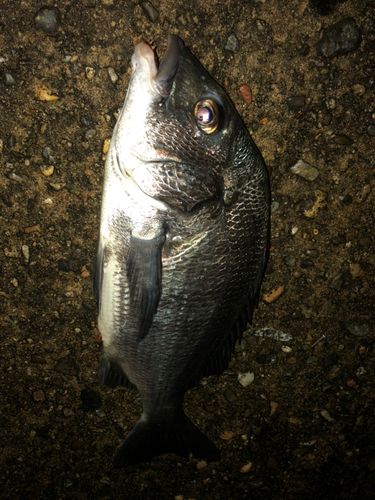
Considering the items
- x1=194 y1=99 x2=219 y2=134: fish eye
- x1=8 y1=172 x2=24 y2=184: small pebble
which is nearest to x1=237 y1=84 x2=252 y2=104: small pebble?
x1=194 y1=99 x2=219 y2=134: fish eye

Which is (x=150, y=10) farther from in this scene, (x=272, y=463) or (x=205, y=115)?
Answer: (x=272, y=463)

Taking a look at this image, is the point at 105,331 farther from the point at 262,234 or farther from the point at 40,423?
the point at 40,423

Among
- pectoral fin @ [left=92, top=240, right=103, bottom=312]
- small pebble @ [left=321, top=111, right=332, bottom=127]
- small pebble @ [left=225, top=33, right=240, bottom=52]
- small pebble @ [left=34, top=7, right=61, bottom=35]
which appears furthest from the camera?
small pebble @ [left=321, top=111, right=332, bottom=127]

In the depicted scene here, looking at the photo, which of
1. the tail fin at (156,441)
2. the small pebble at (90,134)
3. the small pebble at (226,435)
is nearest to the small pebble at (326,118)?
the small pebble at (90,134)

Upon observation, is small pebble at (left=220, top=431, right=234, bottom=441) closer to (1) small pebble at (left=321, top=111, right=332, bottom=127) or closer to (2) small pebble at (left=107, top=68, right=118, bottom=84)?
(1) small pebble at (left=321, top=111, right=332, bottom=127)

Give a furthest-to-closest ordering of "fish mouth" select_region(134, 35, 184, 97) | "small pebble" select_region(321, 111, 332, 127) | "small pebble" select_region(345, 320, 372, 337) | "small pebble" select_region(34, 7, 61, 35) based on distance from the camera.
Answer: "small pebble" select_region(345, 320, 372, 337), "small pebble" select_region(321, 111, 332, 127), "small pebble" select_region(34, 7, 61, 35), "fish mouth" select_region(134, 35, 184, 97)

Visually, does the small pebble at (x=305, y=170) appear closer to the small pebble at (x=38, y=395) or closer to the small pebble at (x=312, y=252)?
the small pebble at (x=312, y=252)
